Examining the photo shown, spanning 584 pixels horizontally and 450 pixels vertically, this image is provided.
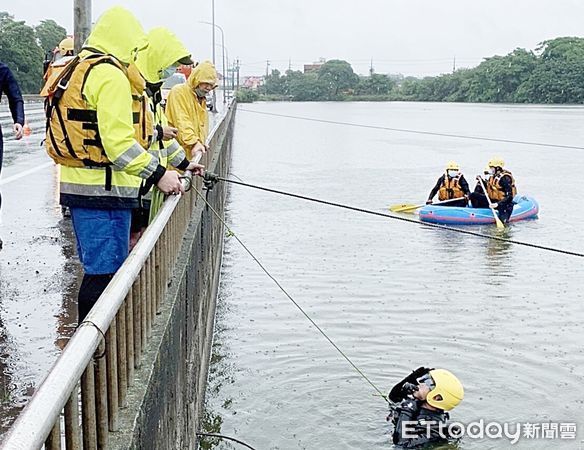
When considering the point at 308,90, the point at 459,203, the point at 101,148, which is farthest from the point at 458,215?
the point at 308,90

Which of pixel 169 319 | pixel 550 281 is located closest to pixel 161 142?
pixel 169 319

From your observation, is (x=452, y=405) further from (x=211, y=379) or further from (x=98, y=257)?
(x=98, y=257)

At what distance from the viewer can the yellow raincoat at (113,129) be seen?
14.6 feet

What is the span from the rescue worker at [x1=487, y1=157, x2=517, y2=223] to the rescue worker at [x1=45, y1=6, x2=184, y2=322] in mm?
13803

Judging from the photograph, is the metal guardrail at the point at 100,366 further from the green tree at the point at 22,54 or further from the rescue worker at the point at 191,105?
the green tree at the point at 22,54

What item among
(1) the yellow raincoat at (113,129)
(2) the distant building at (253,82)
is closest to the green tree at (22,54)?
(1) the yellow raincoat at (113,129)

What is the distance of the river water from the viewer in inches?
309

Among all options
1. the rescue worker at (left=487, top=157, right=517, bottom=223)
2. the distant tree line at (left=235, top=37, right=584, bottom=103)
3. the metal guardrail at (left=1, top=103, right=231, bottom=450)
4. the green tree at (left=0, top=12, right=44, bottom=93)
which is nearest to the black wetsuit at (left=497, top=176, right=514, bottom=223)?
the rescue worker at (left=487, top=157, right=517, bottom=223)

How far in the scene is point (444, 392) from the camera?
22.9 ft

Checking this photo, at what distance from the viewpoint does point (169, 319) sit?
4.55m

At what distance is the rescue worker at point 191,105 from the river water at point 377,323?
233cm

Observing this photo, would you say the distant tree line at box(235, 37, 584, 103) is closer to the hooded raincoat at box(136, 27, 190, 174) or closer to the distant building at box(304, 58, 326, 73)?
the distant building at box(304, 58, 326, 73)

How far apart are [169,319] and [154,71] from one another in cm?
187

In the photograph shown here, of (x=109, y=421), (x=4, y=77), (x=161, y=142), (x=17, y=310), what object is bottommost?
(x=17, y=310)
